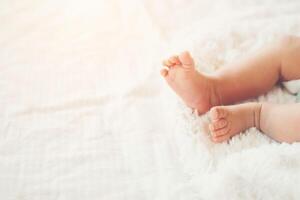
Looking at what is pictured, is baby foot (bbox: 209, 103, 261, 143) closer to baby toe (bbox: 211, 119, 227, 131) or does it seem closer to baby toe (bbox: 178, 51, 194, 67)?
baby toe (bbox: 211, 119, 227, 131)

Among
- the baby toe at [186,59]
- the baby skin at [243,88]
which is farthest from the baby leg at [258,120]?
the baby toe at [186,59]

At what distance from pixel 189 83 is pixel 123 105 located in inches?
6.2

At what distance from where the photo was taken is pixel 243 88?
3.09 ft

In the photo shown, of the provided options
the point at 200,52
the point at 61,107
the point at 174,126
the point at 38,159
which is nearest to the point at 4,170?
the point at 38,159

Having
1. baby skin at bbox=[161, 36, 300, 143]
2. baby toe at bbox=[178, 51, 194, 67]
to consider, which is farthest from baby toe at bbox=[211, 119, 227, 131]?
baby toe at bbox=[178, 51, 194, 67]

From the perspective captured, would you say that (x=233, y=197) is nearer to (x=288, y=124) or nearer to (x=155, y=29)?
Result: (x=288, y=124)

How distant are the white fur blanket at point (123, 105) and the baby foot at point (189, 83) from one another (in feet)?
0.10

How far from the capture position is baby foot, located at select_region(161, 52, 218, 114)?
899mm

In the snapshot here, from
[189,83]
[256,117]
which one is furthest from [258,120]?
[189,83]

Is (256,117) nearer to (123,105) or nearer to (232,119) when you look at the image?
(232,119)

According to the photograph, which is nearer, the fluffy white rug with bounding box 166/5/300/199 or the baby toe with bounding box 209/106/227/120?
the fluffy white rug with bounding box 166/5/300/199

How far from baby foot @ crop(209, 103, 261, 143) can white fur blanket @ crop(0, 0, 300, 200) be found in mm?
20

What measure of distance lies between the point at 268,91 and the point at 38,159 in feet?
1.66

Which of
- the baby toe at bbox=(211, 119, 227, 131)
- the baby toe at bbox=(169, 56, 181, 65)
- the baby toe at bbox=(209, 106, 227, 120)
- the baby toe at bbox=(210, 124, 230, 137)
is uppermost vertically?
the baby toe at bbox=(169, 56, 181, 65)
